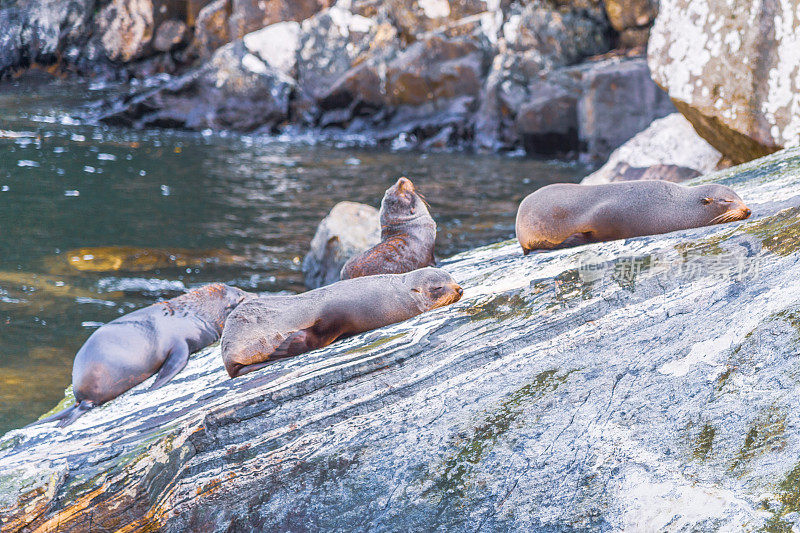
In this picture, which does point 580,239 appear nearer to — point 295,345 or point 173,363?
point 295,345

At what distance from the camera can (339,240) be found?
684 cm

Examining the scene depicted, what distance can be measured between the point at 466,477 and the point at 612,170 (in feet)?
20.4

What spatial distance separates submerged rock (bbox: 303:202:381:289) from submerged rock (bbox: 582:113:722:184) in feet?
8.72

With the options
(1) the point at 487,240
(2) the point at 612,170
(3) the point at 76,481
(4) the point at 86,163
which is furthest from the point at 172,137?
(3) the point at 76,481

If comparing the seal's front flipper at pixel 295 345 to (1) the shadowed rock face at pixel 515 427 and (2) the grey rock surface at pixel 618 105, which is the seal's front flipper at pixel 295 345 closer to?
(1) the shadowed rock face at pixel 515 427

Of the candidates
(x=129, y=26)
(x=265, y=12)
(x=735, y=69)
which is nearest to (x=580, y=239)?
(x=735, y=69)

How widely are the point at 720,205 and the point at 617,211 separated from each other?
1.57 feet

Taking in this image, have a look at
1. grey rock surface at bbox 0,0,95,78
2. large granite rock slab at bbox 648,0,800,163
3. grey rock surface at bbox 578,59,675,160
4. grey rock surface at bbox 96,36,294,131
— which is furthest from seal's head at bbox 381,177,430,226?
grey rock surface at bbox 0,0,95,78

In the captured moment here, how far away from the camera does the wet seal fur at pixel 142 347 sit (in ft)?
12.7

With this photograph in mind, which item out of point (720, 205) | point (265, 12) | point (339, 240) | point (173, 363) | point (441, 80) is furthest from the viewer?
point (265, 12)

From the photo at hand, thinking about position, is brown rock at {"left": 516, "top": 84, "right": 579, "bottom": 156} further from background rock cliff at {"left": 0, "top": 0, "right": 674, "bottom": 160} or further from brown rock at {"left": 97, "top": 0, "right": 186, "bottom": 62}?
brown rock at {"left": 97, "top": 0, "right": 186, "bottom": 62}

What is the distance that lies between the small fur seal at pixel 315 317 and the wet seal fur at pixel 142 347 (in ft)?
2.22

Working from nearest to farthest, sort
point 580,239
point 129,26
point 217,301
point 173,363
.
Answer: point 580,239
point 173,363
point 217,301
point 129,26

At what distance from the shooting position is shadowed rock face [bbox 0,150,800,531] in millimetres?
2229
